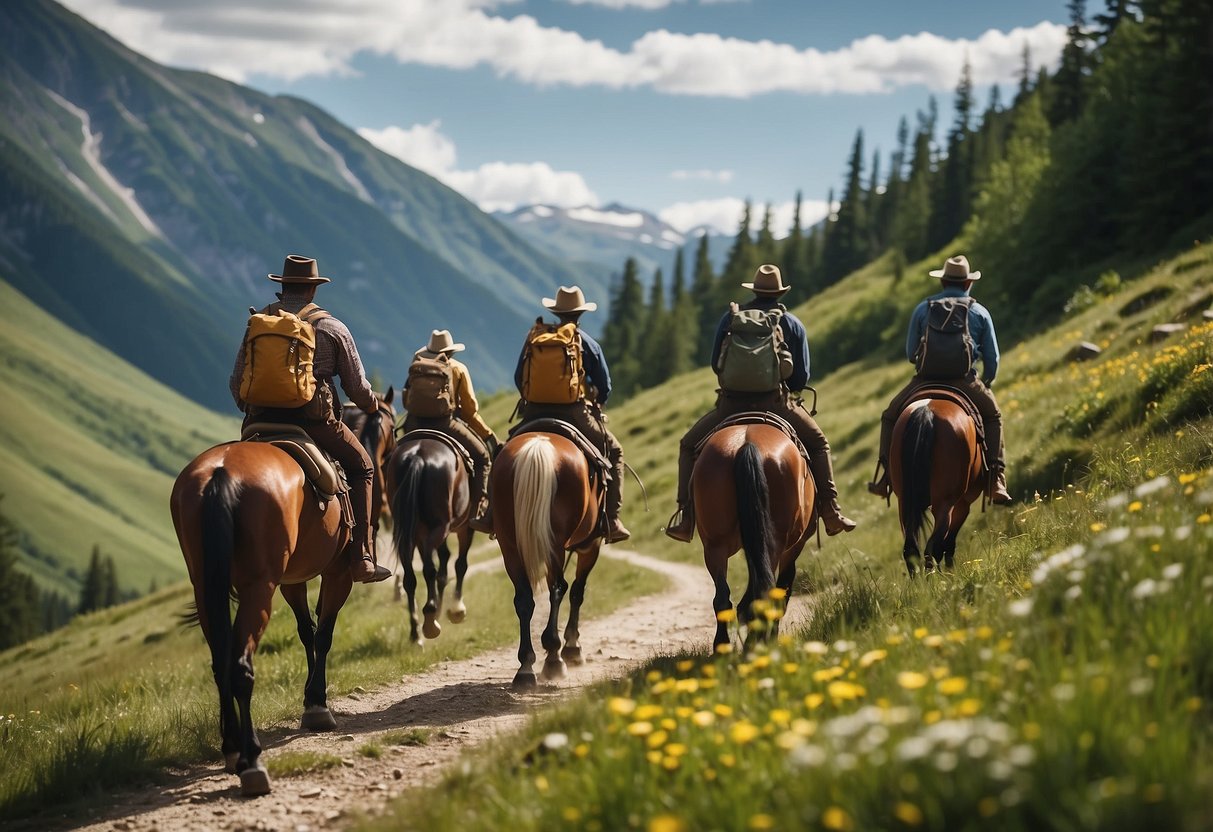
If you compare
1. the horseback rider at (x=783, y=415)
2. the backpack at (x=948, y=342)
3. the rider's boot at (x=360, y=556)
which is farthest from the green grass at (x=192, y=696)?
the backpack at (x=948, y=342)

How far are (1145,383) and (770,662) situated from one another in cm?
1220

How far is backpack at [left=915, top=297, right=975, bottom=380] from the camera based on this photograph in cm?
1266

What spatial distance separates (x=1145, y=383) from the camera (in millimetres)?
16344

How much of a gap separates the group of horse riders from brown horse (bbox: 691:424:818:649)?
30.1 inches

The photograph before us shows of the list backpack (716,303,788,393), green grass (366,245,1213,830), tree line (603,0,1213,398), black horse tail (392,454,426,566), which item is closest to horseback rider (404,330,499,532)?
black horse tail (392,454,426,566)

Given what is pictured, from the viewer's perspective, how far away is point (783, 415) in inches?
454

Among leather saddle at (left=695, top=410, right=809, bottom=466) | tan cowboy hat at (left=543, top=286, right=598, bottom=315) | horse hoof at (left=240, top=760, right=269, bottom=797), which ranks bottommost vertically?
horse hoof at (left=240, top=760, right=269, bottom=797)

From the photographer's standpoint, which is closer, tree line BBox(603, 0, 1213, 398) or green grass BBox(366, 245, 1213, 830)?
green grass BBox(366, 245, 1213, 830)

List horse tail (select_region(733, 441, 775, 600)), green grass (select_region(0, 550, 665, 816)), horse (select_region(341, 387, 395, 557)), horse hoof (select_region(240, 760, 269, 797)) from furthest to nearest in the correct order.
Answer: horse (select_region(341, 387, 395, 557)) → horse tail (select_region(733, 441, 775, 600)) → green grass (select_region(0, 550, 665, 816)) → horse hoof (select_region(240, 760, 269, 797))

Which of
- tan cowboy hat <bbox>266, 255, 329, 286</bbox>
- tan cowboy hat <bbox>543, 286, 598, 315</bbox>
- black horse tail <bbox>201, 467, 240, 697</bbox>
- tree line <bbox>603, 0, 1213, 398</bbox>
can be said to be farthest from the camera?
tree line <bbox>603, 0, 1213, 398</bbox>

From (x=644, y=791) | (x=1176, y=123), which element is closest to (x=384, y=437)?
(x=644, y=791)

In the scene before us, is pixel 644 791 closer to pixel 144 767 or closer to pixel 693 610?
pixel 144 767

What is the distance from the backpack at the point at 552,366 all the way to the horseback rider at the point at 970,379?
3.61 meters

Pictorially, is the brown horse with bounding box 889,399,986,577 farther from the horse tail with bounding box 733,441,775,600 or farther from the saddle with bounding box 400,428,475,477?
the saddle with bounding box 400,428,475,477
